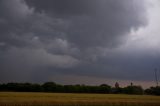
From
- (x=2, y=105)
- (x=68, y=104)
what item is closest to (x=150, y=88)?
(x=68, y=104)

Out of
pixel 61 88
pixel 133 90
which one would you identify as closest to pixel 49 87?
pixel 61 88

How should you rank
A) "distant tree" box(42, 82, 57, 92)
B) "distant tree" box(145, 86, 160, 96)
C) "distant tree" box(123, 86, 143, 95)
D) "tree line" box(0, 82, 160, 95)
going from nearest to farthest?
"tree line" box(0, 82, 160, 95)
"distant tree" box(42, 82, 57, 92)
"distant tree" box(145, 86, 160, 96)
"distant tree" box(123, 86, 143, 95)

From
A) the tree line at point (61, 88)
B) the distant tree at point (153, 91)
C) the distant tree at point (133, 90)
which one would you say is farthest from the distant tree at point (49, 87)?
the distant tree at point (153, 91)

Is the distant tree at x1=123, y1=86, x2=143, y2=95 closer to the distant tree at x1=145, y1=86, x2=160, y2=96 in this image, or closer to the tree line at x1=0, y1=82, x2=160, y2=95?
the tree line at x1=0, y1=82, x2=160, y2=95

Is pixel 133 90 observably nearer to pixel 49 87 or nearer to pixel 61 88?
pixel 61 88

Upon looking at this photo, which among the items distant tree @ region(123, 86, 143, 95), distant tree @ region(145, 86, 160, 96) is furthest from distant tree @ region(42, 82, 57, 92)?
distant tree @ region(145, 86, 160, 96)

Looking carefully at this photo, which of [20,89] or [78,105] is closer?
[78,105]

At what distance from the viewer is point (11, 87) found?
390 ft

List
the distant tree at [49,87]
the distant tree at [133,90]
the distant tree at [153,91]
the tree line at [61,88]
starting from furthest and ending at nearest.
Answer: the distant tree at [133,90], the distant tree at [153,91], the distant tree at [49,87], the tree line at [61,88]

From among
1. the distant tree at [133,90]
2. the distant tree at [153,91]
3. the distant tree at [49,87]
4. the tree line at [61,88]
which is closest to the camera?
the tree line at [61,88]

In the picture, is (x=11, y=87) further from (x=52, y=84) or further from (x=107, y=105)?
(x=107, y=105)

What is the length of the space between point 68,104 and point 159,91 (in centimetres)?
8704

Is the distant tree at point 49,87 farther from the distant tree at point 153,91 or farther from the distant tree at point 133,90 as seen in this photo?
the distant tree at point 153,91

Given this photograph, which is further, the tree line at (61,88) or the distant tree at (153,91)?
the distant tree at (153,91)
